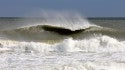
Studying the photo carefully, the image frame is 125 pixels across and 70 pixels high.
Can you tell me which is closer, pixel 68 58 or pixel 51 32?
pixel 68 58

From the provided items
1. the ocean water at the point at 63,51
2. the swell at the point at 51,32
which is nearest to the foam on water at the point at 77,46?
the ocean water at the point at 63,51

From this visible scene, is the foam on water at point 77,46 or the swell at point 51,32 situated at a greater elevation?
the swell at point 51,32

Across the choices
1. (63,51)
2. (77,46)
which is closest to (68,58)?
(63,51)

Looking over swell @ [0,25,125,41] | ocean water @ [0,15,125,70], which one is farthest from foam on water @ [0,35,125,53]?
swell @ [0,25,125,41]

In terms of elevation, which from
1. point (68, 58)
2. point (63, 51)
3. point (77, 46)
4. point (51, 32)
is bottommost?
point (68, 58)

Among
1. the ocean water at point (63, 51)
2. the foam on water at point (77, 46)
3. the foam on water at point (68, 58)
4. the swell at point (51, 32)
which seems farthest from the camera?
the swell at point (51, 32)

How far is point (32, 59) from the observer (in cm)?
1348

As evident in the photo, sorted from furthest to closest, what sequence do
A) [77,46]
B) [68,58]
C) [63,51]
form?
[77,46]
[63,51]
[68,58]

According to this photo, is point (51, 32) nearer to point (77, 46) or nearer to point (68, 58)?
point (77, 46)

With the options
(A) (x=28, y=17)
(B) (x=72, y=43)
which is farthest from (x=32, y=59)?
(A) (x=28, y=17)

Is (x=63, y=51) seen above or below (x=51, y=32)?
below

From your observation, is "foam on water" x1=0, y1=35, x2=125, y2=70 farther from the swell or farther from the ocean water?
the swell

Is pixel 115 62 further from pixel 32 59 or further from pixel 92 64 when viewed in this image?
pixel 32 59

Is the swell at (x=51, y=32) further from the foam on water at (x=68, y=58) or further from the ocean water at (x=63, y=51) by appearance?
the foam on water at (x=68, y=58)
